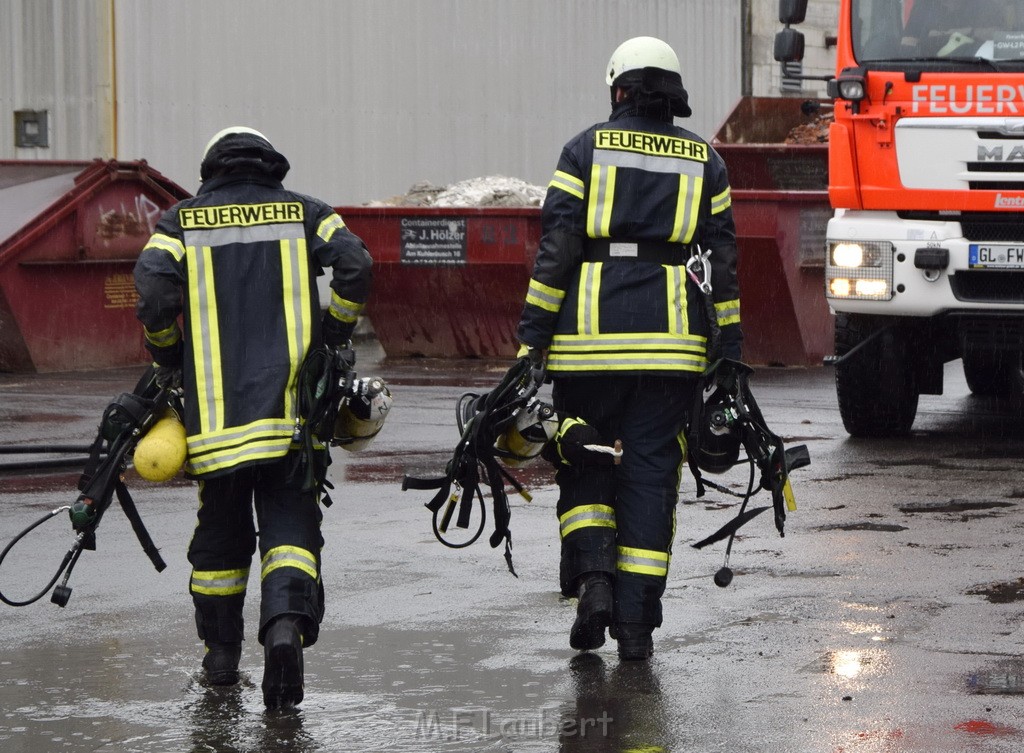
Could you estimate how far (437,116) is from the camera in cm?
1942

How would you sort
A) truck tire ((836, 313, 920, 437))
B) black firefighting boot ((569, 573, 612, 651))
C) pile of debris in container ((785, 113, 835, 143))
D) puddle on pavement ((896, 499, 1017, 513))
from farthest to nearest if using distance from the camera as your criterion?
pile of debris in container ((785, 113, 835, 143)) < truck tire ((836, 313, 920, 437)) < puddle on pavement ((896, 499, 1017, 513)) < black firefighting boot ((569, 573, 612, 651))

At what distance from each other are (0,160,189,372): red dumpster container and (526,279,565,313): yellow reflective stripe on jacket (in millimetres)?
8692

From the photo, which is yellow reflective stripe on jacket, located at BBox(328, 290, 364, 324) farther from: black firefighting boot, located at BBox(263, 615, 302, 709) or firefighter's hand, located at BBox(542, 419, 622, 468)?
black firefighting boot, located at BBox(263, 615, 302, 709)

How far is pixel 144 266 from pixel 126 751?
4.22 ft

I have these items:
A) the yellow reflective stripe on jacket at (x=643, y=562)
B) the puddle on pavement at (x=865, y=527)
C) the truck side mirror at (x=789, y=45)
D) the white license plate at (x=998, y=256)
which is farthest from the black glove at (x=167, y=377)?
the truck side mirror at (x=789, y=45)

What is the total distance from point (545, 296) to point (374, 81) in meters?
13.9

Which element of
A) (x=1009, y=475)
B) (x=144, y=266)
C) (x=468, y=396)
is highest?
(x=144, y=266)

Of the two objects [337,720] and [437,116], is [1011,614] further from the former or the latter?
[437,116]

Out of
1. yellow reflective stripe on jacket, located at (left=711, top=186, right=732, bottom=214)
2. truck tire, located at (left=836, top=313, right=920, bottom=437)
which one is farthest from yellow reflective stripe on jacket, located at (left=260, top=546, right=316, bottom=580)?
truck tire, located at (left=836, top=313, right=920, bottom=437)

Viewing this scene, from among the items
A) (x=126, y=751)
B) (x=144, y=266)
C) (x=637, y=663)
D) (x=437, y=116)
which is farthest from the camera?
(x=437, y=116)

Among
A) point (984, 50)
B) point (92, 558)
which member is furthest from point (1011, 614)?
point (984, 50)

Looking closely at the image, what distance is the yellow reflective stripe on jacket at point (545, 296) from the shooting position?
518 cm

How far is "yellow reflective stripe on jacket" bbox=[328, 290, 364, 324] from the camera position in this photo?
4.87m

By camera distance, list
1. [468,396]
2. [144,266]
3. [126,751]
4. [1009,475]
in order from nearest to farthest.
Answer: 1. [126,751]
2. [144,266]
3. [468,396]
4. [1009,475]
